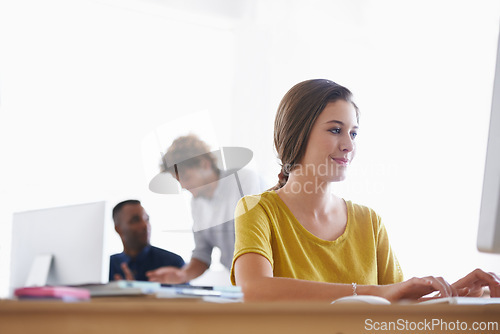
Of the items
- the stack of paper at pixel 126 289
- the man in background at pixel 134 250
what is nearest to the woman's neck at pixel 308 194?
the man in background at pixel 134 250

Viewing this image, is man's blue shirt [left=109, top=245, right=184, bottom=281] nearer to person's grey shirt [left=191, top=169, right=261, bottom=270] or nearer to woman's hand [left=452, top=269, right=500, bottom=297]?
person's grey shirt [left=191, top=169, right=261, bottom=270]

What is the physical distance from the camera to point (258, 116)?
2959 mm

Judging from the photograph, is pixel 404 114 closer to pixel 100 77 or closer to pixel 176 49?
pixel 176 49

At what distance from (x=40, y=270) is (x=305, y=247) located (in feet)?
2.00

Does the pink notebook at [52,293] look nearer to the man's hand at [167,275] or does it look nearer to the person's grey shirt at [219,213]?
the man's hand at [167,275]

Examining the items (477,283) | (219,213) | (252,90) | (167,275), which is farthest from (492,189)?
(252,90)

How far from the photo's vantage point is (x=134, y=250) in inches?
46.8

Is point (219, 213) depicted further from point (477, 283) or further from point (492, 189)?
point (492, 189)

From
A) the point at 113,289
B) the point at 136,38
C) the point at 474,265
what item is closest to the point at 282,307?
the point at 113,289

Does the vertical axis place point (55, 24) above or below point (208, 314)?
above

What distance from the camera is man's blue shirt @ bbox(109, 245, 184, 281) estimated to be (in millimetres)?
1188

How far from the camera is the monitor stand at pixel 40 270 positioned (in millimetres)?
954

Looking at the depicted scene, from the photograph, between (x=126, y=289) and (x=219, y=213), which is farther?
(x=219, y=213)

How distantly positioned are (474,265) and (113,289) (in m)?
2.01
